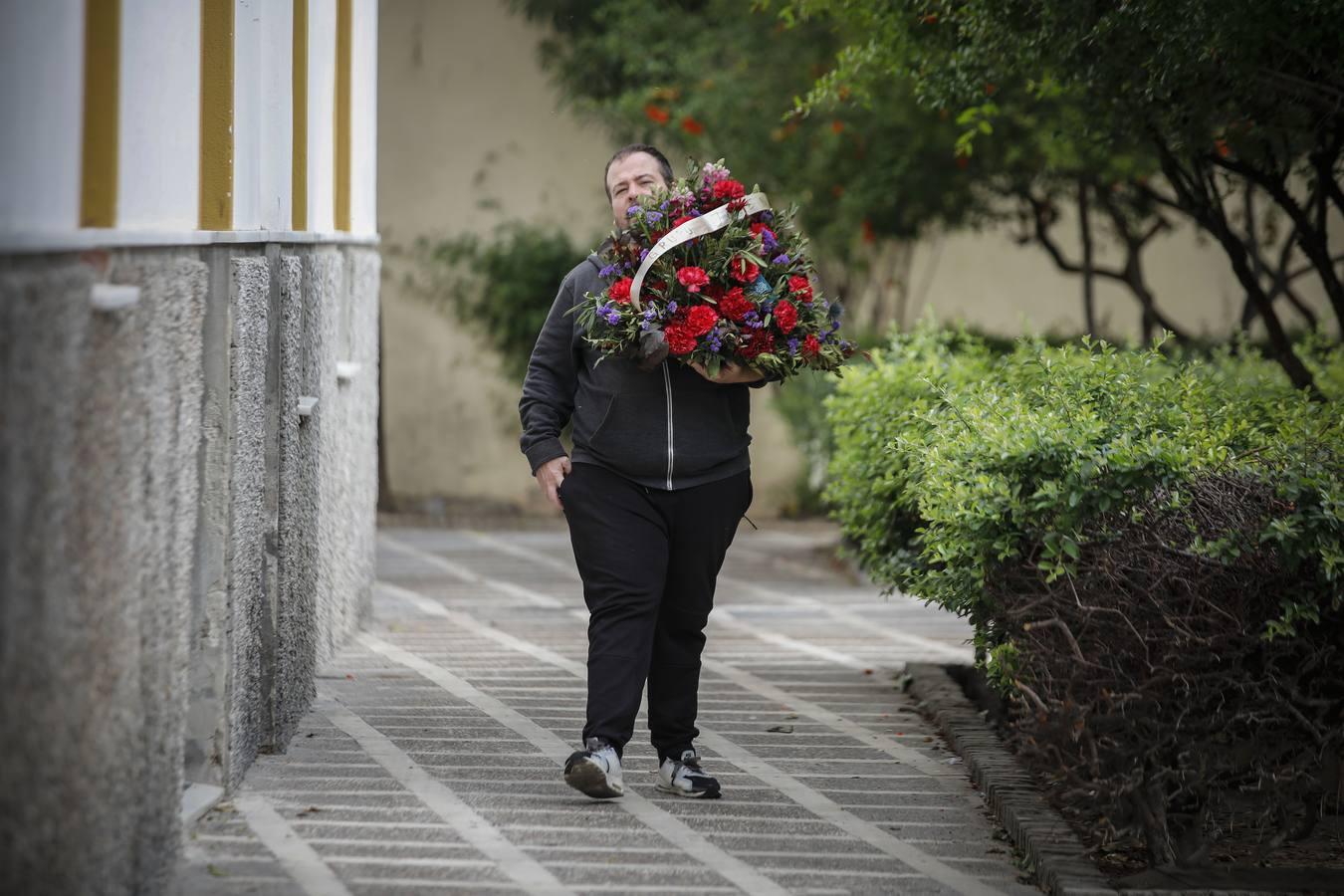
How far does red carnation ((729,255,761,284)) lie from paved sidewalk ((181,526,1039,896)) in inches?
62.3

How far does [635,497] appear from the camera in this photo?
5266 millimetres

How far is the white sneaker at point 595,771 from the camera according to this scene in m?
5.20

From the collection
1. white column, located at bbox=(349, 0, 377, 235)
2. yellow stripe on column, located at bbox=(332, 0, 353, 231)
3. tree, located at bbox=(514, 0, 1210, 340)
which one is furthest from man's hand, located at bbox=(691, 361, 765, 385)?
tree, located at bbox=(514, 0, 1210, 340)

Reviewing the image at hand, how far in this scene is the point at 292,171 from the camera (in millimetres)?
6570

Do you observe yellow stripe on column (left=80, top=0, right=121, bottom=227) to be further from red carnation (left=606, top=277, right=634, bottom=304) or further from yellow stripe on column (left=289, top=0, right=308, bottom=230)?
yellow stripe on column (left=289, top=0, right=308, bottom=230)

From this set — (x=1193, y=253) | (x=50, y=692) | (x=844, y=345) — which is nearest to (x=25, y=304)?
(x=50, y=692)

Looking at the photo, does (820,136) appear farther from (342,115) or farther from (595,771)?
(595,771)

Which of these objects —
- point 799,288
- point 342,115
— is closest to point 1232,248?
point 799,288

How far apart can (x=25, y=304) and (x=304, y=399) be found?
3.17 metres

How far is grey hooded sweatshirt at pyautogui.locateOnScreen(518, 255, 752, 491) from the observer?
5.23m

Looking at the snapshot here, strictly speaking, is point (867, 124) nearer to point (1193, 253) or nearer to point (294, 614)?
point (1193, 253)

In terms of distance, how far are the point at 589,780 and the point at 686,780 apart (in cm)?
35

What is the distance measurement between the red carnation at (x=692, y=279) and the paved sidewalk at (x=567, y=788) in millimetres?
1544

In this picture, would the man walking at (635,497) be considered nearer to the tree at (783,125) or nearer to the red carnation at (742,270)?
the red carnation at (742,270)
